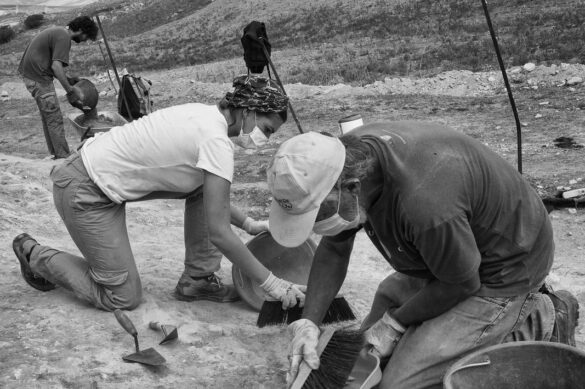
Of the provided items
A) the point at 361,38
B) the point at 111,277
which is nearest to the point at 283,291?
the point at 111,277

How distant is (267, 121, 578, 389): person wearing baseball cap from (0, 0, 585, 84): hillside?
29.5 ft

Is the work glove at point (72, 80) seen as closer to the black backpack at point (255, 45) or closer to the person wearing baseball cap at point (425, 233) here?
the black backpack at point (255, 45)

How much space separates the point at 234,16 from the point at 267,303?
66.7 feet

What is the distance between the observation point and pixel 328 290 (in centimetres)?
319

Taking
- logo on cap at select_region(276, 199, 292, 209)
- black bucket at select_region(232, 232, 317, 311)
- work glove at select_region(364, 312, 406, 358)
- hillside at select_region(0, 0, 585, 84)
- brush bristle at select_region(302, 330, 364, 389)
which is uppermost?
logo on cap at select_region(276, 199, 292, 209)

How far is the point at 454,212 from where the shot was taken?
2520 millimetres

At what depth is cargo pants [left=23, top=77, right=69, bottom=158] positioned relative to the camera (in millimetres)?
A: 8227

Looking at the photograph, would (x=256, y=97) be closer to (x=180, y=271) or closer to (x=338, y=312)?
(x=338, y=312)

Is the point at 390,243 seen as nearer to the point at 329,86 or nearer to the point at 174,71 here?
the point at 329,86

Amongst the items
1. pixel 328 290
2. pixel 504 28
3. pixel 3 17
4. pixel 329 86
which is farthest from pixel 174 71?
pixel 3 17

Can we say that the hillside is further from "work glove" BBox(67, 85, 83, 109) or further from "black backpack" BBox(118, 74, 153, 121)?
"work glove" BBox(67, 85, 83, 109)

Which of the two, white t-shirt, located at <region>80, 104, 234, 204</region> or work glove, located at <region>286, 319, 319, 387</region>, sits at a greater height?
white t-shirt, located at <region>80, 104, 234, 204</region>

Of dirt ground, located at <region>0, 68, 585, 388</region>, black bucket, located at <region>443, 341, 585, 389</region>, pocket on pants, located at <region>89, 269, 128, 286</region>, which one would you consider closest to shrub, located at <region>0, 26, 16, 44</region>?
dirt ground, located at <region>0, 68, 585, 388</region>

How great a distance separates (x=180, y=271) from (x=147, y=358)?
137 cm
